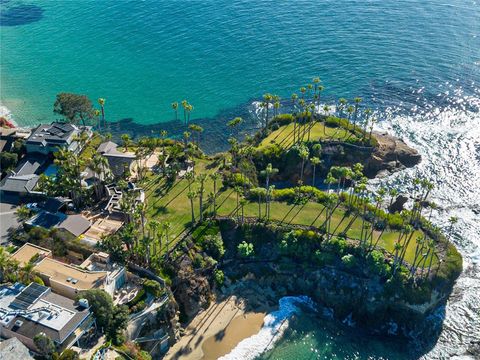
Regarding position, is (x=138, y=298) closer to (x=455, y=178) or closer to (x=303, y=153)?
(x=303, y=153)

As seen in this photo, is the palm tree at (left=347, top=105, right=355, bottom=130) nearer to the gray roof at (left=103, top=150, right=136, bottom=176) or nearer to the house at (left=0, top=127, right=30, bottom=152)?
the gray roof at (left=103, top=150, right=136, bottom=176)

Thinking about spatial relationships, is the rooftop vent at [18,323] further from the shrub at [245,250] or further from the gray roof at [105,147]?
the gray roof at [105,147]

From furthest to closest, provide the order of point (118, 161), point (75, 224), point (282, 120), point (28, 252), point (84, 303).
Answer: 1. point (282, 120)
2. point (118, 161)
3. point (75, 224)
4. point (28, 252)
5. point (84, 303)

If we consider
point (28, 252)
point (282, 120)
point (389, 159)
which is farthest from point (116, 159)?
point (389, 159)

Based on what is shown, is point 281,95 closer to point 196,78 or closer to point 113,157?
A: point 196,78

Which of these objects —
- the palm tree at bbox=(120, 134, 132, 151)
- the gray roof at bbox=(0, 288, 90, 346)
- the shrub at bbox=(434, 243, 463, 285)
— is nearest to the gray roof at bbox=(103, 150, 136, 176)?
the palm tree at bbox=(120, 134, 132, 151)

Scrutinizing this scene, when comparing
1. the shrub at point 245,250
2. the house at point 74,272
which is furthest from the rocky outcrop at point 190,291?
the house at point 74,272
